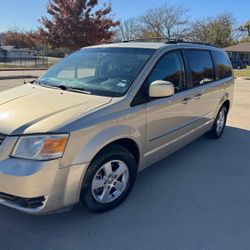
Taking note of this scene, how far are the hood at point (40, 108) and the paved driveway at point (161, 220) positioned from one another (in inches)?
39.5

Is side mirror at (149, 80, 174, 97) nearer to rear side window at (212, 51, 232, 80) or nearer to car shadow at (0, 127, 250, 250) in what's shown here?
car shadow at (0, 127, 250, 250)

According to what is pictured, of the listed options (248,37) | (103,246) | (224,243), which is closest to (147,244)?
(103,246)

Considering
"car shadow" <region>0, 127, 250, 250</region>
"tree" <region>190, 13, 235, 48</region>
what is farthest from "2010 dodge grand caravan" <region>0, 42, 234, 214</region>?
"tree" <region>190, 13, 235, 48</region>

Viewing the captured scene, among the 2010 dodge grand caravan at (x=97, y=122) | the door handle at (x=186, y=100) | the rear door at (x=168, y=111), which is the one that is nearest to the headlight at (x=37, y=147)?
the 2010 dodge grand caravan at (x=97, y=122)

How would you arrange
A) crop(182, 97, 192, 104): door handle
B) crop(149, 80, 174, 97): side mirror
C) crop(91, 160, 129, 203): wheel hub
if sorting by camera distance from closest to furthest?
crop(91, 160, 129, 203): wheel hub → crop(149, 80, 174, 97): side mirror → crop(182, 97, 192, 104): door handle

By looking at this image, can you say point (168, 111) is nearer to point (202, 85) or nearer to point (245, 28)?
point (202, 85)

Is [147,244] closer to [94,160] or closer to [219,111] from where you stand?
[94,160]

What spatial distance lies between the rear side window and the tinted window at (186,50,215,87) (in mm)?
294

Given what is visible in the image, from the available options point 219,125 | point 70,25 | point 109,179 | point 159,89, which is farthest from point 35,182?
point 70,25

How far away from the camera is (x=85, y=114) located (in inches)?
109

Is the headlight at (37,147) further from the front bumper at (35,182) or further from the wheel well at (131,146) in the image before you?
the wheel well at (131,146)

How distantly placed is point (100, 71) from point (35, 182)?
1754 mm

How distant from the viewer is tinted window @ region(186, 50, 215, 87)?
14.2 feet

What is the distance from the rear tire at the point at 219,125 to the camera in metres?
5.68
